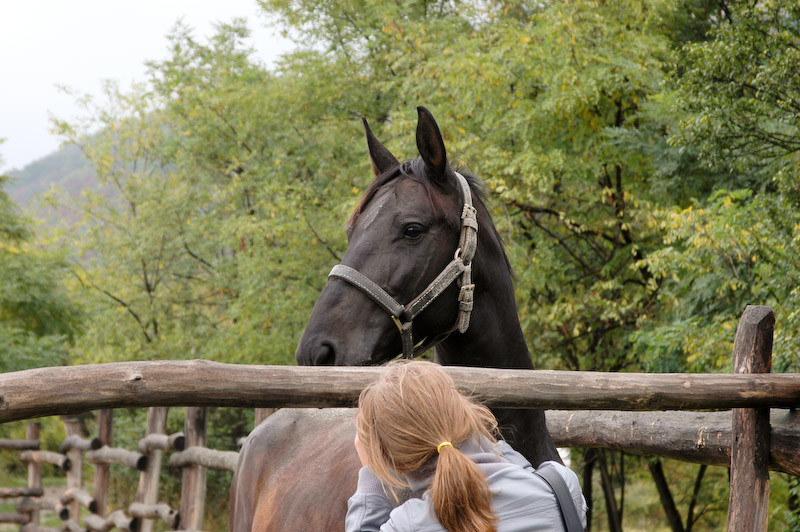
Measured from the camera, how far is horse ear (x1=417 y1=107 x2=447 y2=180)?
2488 millimetres

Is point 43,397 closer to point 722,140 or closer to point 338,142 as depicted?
point 722,140

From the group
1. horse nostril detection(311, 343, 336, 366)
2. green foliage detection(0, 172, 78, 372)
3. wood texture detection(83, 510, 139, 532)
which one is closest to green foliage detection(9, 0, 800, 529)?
green foliage detection(0, 172, 78, 372)

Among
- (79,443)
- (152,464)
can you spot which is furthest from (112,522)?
(152,464)

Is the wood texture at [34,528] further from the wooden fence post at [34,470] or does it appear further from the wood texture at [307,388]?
the wood texture at [307,388]

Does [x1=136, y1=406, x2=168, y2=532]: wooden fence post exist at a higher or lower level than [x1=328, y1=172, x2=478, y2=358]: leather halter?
lower

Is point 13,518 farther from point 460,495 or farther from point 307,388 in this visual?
point 460,495

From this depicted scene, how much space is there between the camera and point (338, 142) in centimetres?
1339

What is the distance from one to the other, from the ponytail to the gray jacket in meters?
0.03

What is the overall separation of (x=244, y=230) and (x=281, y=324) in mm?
1743

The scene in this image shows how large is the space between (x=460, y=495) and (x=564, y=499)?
0.24 meters

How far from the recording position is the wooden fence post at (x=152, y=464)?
784cm

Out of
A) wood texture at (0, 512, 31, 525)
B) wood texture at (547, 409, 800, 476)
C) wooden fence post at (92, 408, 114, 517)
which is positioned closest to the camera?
wood texture at (547, 409, 800, 476)

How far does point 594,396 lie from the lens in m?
2.26

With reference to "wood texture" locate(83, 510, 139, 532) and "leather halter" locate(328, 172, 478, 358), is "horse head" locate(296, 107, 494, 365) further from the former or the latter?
"wood texture" locate(83, 510, 139, 532)
